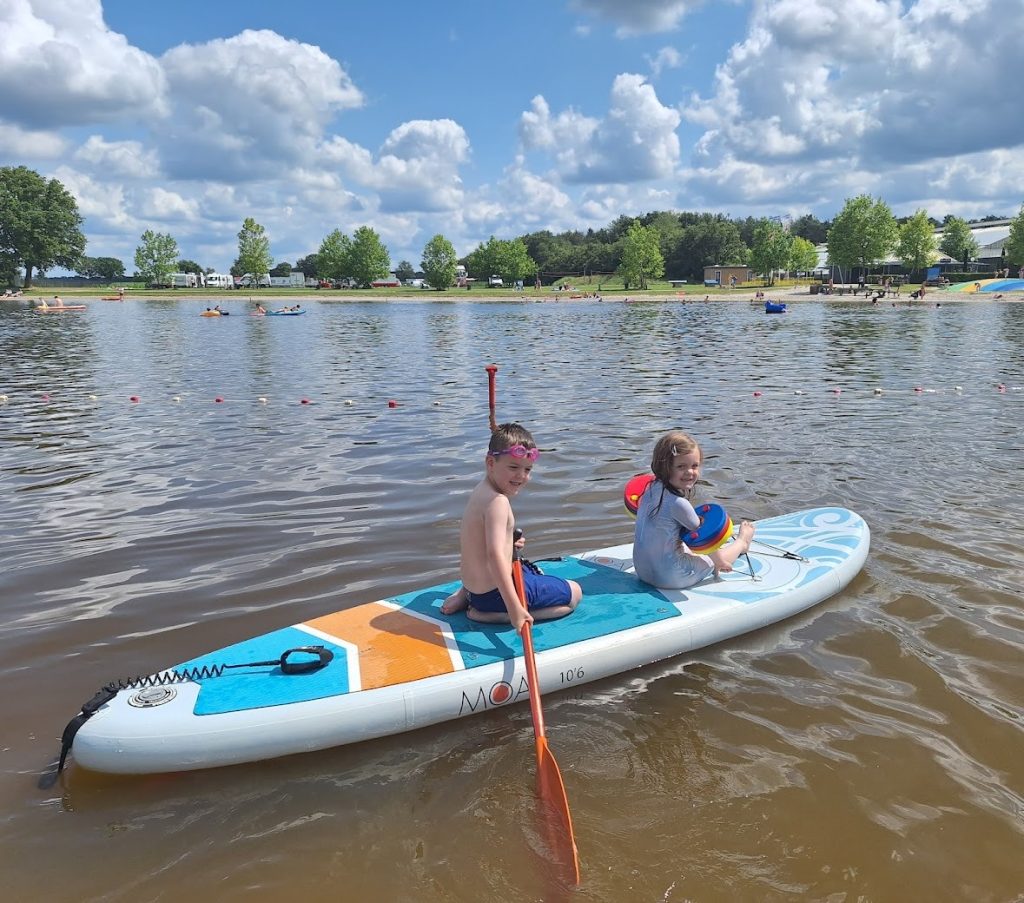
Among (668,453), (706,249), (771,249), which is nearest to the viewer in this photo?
(668,453)

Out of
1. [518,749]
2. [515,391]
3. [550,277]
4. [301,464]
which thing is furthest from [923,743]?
[550,277]

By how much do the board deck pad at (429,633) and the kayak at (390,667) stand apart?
11 millimetres

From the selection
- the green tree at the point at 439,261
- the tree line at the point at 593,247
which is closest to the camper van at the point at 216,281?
the tree line at the point at 593,247

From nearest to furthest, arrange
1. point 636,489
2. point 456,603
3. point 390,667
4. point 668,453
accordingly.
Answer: point 390,667
point 456,603
point 668,453
point 636,489

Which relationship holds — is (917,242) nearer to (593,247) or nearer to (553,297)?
(553,297)

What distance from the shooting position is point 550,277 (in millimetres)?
124938

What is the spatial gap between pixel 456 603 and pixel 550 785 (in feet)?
5.27

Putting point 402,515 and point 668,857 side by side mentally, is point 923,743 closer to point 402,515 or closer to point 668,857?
point 668,857


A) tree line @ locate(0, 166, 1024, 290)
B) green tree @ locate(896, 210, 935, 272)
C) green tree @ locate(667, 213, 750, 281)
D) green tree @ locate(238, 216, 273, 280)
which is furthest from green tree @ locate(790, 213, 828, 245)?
green tree @ locate(238, 216, 273, 280)

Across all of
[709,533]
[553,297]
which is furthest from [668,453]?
[553,297]

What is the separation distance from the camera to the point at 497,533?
4.60 meters

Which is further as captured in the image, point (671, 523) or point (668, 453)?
point (671, 523)

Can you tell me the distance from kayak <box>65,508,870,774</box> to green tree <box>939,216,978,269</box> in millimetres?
92842

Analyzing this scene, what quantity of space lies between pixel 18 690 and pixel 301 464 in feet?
20.0
